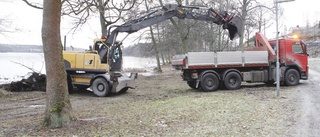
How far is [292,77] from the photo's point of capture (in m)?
14.5

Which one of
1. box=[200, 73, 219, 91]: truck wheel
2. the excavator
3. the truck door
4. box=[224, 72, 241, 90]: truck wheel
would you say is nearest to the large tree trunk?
the excavator

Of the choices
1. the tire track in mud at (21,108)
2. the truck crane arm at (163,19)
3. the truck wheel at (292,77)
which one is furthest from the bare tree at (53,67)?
the truck wheel at (292,77)

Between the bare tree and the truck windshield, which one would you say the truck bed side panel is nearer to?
the truck windshield

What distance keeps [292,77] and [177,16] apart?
623cm

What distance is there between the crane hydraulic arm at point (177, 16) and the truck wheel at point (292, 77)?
3083 mm

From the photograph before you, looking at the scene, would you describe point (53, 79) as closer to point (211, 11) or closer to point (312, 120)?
point (312, 120)

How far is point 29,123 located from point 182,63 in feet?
24.8

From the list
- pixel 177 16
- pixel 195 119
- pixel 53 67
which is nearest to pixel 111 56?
pixel 177 16

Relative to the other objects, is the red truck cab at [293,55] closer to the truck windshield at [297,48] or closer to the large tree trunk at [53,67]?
the truck windshield at [297,48]

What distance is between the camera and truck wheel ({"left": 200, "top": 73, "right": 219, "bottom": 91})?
44.7 ft

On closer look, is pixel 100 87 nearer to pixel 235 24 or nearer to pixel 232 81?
pixel 232 81

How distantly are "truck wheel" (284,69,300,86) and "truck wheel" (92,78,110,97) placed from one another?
330 inches

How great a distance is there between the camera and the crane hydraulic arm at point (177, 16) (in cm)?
1432

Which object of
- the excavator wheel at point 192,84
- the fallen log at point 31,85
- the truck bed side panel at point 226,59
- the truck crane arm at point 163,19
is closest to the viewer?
the truck bed side panel at point 226,59
